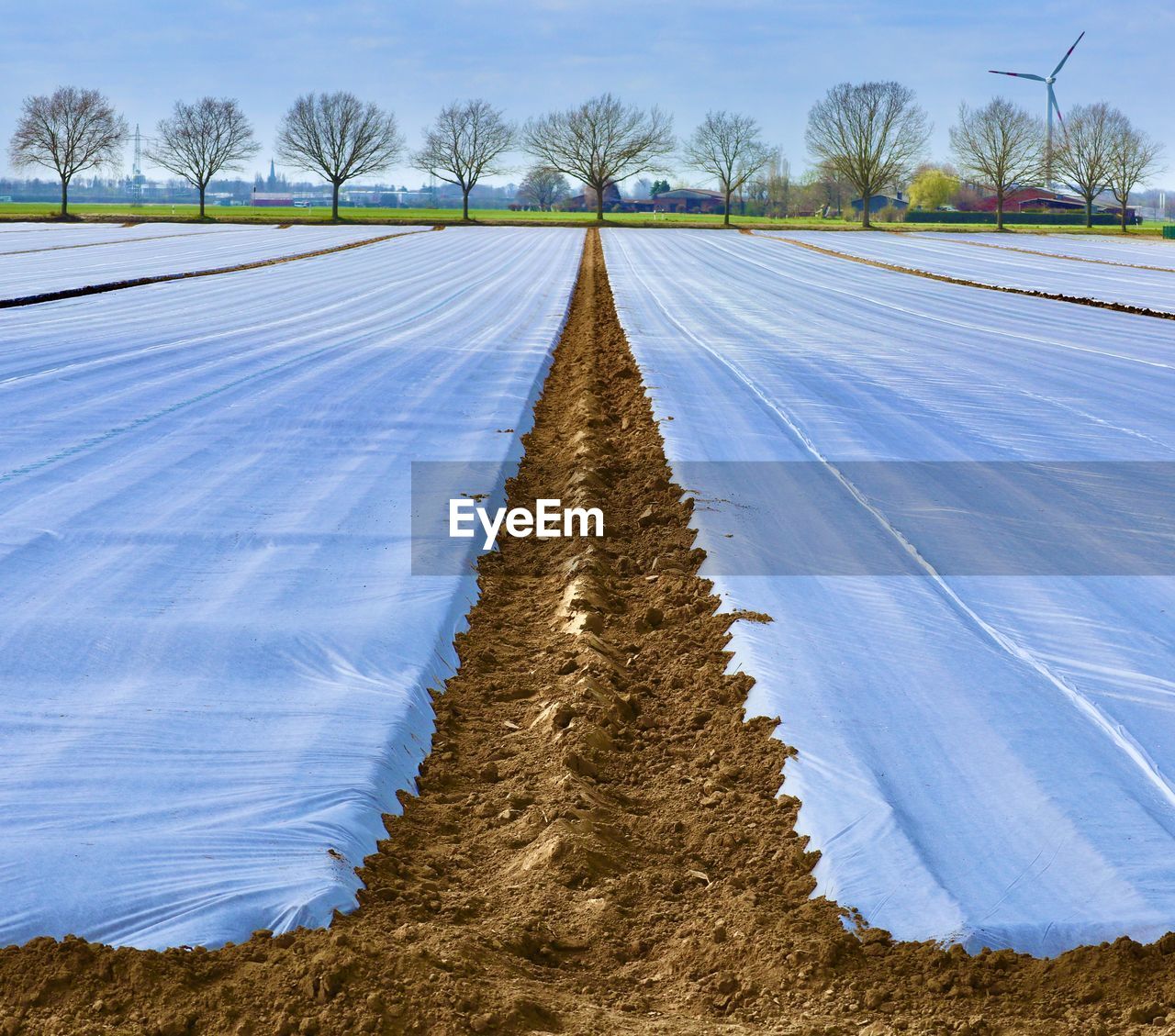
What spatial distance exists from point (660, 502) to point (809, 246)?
38439 millimetres

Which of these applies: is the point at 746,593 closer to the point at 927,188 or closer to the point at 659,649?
the point at 659,649

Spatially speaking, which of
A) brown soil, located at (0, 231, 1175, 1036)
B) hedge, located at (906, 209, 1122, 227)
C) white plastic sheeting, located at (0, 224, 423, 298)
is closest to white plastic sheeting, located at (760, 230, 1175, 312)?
brown soil, located at (0, 231, 1175, 1036)

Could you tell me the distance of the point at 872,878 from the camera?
337 centimetres

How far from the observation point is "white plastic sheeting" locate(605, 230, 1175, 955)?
3354 mm

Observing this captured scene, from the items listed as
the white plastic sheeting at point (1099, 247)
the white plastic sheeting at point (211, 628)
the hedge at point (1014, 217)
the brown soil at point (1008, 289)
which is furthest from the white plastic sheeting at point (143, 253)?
the hedge at point (1014, 217)

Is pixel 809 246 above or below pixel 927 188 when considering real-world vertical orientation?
below

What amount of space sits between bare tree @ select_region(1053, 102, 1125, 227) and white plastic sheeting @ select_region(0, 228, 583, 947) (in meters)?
79.0

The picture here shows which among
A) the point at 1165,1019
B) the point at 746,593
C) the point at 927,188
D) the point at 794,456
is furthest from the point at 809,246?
the point at 927,188

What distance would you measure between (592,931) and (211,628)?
2.51 m

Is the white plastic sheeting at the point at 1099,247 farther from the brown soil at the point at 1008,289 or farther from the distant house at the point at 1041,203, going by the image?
the distant house at the point at 1041,203

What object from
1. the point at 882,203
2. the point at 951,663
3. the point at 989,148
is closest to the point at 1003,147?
the point at 989,148

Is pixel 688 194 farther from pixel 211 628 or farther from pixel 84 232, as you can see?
pixel 211 628

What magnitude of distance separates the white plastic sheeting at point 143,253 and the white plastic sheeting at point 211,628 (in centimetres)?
1161

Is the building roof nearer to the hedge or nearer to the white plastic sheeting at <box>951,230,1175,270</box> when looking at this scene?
the hedge
